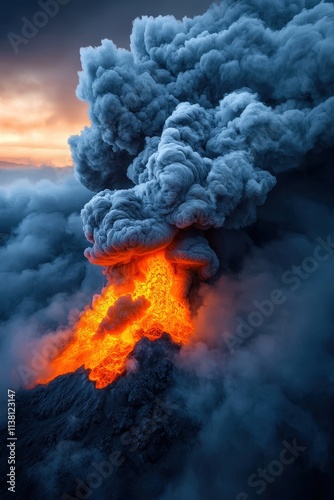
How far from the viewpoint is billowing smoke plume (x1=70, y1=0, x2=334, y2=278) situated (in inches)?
728

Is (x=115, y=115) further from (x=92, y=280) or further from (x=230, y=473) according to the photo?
(x=230, y=473)

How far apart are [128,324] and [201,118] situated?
13191 mm

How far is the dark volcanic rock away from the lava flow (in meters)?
0.86

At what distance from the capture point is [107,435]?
1595cm

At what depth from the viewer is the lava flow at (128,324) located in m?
19.2

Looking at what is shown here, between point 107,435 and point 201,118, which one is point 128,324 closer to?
point 107,435

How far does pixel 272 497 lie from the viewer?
45.6 feet

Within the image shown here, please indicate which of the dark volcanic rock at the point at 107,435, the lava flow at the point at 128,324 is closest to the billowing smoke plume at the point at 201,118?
the lava flow at the point at 128,324

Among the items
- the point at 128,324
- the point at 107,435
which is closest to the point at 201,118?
the point at 128,324

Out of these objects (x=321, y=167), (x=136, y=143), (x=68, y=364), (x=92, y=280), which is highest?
(x=321, y=167)

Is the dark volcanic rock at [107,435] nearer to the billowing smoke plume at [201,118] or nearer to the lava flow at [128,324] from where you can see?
the lava flow at [128,324]

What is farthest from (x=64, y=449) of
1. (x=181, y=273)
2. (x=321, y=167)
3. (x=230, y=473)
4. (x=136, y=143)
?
(x=321, y=167)

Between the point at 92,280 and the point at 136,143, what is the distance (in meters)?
15.1

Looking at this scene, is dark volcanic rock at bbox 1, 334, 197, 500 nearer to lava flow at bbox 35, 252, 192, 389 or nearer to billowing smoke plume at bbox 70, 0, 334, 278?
lava flow at bbox 35, 252, 192, 389
